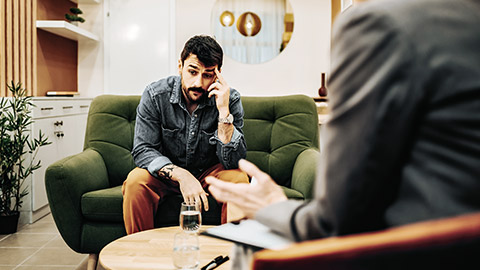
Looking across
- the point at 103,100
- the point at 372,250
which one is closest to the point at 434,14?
the point at 372,250

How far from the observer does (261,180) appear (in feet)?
2.61

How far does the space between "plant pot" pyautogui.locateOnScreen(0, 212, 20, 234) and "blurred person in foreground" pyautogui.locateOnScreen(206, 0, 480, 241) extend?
3060 millimetres

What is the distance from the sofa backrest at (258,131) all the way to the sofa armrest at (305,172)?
110mm

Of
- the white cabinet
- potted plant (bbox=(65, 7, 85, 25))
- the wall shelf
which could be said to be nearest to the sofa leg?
the white cabinet

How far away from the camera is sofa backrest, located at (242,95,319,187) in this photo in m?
2.65

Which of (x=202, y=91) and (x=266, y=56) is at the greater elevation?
(x=266, y=56)

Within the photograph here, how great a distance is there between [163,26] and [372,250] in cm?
465

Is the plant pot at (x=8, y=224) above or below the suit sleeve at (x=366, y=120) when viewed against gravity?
below

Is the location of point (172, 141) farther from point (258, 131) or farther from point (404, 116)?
point (404, 116)

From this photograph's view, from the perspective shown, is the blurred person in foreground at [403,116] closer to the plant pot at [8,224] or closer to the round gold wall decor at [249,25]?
the plant pot at [8,224]

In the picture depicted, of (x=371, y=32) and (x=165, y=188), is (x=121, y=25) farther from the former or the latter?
(x=371, y=32)

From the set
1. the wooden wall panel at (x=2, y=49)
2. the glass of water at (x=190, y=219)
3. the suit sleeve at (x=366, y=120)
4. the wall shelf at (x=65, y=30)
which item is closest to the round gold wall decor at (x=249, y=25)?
the wall shelf at (x=65, y=30)

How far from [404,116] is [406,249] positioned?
0.17 metres

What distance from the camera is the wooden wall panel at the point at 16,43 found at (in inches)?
139
